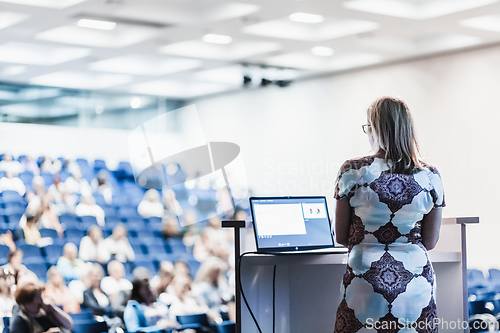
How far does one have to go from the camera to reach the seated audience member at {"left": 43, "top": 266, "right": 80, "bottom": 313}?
4262 millimetres

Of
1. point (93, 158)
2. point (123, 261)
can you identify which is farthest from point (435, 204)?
point (93, 158)

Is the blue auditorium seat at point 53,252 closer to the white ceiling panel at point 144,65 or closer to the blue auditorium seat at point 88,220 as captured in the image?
the blue auditorium seat at point 88,220

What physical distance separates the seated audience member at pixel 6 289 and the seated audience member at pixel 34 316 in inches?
32.9

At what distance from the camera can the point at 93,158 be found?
23.5 feet

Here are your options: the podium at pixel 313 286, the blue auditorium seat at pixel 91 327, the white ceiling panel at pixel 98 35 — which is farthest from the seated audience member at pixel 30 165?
the podium at pixel 313 286

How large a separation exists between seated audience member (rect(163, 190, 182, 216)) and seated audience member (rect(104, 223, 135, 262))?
1.44 metres

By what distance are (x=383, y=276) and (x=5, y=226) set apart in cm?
474

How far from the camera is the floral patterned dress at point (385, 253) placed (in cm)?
160

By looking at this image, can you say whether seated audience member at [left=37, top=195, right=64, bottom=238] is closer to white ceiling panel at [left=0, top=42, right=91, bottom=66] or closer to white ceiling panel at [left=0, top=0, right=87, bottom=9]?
white ceiling panel at [left=0, top=42, right=91, bottom=66]

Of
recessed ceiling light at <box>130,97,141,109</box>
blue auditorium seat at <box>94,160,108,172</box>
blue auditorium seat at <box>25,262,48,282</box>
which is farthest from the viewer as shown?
recessed ceiling light at <box>130,97,141,109</box>

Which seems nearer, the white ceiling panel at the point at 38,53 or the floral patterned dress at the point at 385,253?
the floral patterned dress at the point at 385,253

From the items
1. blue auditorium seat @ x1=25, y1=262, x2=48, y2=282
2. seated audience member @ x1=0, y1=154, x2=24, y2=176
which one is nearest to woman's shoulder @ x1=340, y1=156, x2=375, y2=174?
blue auditorium seat @ x1=25, y1=262, x2=48, y2=282

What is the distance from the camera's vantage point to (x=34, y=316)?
329 centimetres

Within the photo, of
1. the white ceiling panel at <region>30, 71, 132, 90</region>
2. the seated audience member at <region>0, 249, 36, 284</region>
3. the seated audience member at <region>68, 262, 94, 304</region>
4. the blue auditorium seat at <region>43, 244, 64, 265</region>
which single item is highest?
the white ceiling panel at <region>30, 71, 132, 90</region>
